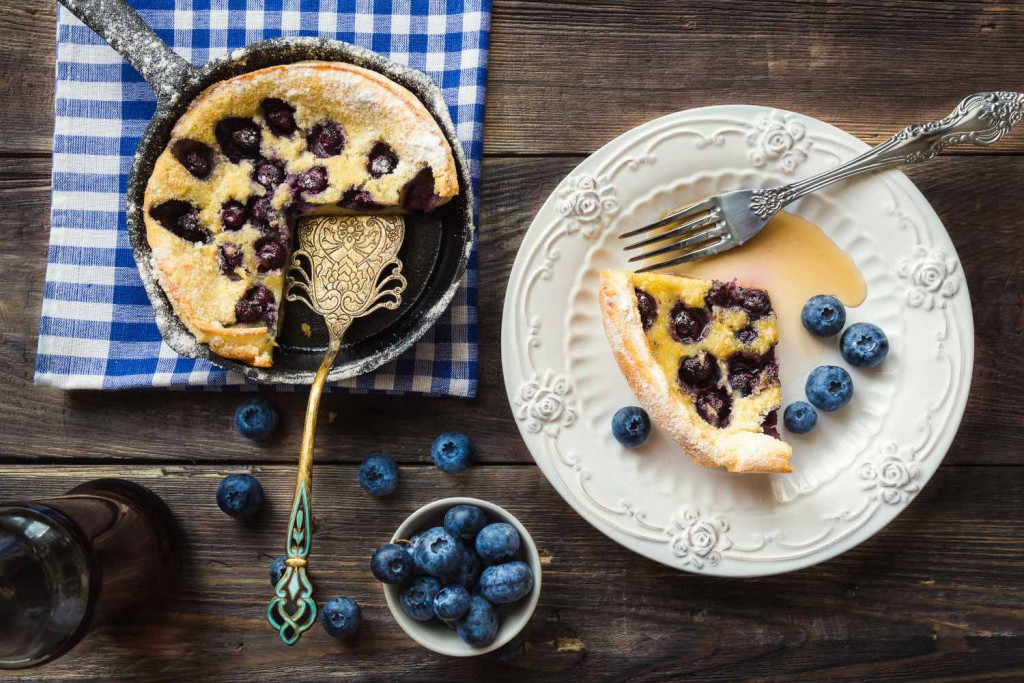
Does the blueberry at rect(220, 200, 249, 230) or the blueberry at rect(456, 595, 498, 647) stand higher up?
the blueberry at rect(220, 200, 249, 230)

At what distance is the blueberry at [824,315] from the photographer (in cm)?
229

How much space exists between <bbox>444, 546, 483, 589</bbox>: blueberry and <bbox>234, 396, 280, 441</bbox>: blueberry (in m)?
0.80

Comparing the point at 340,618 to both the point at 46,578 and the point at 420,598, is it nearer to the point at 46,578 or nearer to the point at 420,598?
the point at 420,598

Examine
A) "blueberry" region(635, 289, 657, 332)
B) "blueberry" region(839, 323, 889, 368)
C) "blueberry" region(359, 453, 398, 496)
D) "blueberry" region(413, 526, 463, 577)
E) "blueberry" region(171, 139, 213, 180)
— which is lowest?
"blueberry" region(413, 526, 463, 577)

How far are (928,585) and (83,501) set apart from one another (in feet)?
9.29

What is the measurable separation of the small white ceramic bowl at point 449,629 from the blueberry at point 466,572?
13 centimetres

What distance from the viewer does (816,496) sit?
2.35 m

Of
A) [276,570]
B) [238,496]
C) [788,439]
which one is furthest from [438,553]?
[788,439]

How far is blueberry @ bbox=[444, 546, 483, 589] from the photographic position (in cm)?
220

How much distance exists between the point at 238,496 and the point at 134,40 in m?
1.46


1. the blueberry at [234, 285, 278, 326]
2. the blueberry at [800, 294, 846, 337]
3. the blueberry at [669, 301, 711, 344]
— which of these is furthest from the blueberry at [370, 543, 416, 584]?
the blueberry at [800, 294, 846, 337]

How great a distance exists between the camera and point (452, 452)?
2434 millimetres

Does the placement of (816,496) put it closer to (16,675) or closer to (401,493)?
(401,493)

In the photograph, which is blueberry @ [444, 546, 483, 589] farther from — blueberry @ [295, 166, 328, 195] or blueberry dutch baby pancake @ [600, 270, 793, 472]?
blueberry @ [295, 166, 328, 195]
